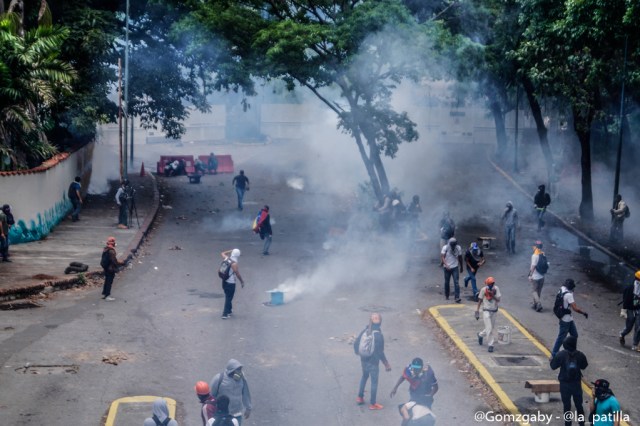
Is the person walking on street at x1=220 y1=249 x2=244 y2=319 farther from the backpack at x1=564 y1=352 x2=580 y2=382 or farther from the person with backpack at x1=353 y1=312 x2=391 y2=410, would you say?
the backpack at x1=564 y1=352 x2=580 y2=382

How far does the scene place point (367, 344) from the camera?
43.7 ft

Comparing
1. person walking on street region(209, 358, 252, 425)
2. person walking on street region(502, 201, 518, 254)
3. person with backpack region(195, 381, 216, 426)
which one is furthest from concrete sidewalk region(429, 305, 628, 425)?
person walking on street region(502, 201, 518, 254)

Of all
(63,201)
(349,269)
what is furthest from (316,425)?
(63,201)

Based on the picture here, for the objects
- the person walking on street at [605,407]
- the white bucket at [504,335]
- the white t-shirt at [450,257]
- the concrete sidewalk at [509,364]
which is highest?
the white t-shirt at [450,257]

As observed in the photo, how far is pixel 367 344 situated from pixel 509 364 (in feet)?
11.2

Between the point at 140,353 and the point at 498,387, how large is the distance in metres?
6.15

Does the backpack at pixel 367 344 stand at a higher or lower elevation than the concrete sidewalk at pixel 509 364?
higher

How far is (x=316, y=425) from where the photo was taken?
1273 cm

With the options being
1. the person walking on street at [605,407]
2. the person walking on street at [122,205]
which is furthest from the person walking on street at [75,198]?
the person walking on street at [605,407]

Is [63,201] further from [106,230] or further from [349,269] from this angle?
[349,269]

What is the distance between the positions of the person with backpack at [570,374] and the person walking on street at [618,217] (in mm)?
16636

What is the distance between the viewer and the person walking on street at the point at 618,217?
92.7ft

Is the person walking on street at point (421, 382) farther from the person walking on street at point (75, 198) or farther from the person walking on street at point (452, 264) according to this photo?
the person walking on street at point (75, 198)

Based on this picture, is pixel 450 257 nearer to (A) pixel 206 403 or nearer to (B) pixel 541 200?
(B) pixel 541 200
